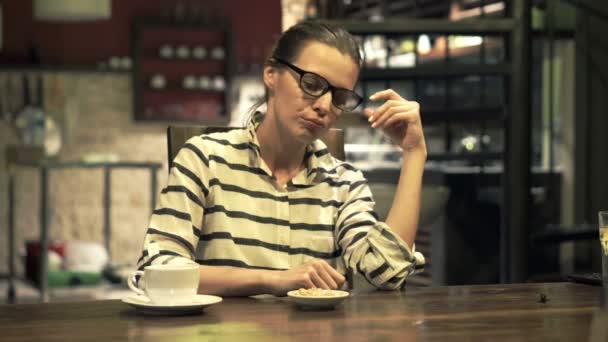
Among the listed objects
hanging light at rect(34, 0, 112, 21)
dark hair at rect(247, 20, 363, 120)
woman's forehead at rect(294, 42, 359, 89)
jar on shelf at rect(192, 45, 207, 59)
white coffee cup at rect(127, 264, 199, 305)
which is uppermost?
hanging light at rect(34, 0, 112, 21)

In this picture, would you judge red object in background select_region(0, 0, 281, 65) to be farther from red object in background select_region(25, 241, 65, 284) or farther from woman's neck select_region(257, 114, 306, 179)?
woman's neck select_region(257, 114, 306, 179)

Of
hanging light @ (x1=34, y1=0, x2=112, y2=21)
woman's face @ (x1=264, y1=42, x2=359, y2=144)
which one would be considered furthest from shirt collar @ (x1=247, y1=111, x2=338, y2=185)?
hanging light @ (x1=34, y1=0, x2=112, y2=21)

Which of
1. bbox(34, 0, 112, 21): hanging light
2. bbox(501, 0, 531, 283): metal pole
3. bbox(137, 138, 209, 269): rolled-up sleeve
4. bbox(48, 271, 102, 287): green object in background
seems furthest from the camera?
bbox(48, 271, 102, 287): green object in background

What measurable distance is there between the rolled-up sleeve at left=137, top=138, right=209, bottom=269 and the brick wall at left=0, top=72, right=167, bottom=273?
7.02 meters

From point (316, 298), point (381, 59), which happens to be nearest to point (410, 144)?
point (316, 298)

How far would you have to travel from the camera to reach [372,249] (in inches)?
71.7

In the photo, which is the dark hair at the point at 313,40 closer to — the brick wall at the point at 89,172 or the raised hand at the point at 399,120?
the raised hand at the point at 399,120

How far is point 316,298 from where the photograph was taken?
54.4 inches

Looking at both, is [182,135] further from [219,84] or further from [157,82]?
[219,84]

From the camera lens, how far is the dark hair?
6.06 ft

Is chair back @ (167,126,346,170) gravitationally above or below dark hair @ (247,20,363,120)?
below

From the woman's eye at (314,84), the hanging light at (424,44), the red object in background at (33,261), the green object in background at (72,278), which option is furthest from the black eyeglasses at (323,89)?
the green object in background at (72,278)

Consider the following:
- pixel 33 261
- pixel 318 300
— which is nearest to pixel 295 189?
pixel 318 300

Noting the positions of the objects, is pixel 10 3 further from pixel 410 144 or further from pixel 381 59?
pixel 410 144
